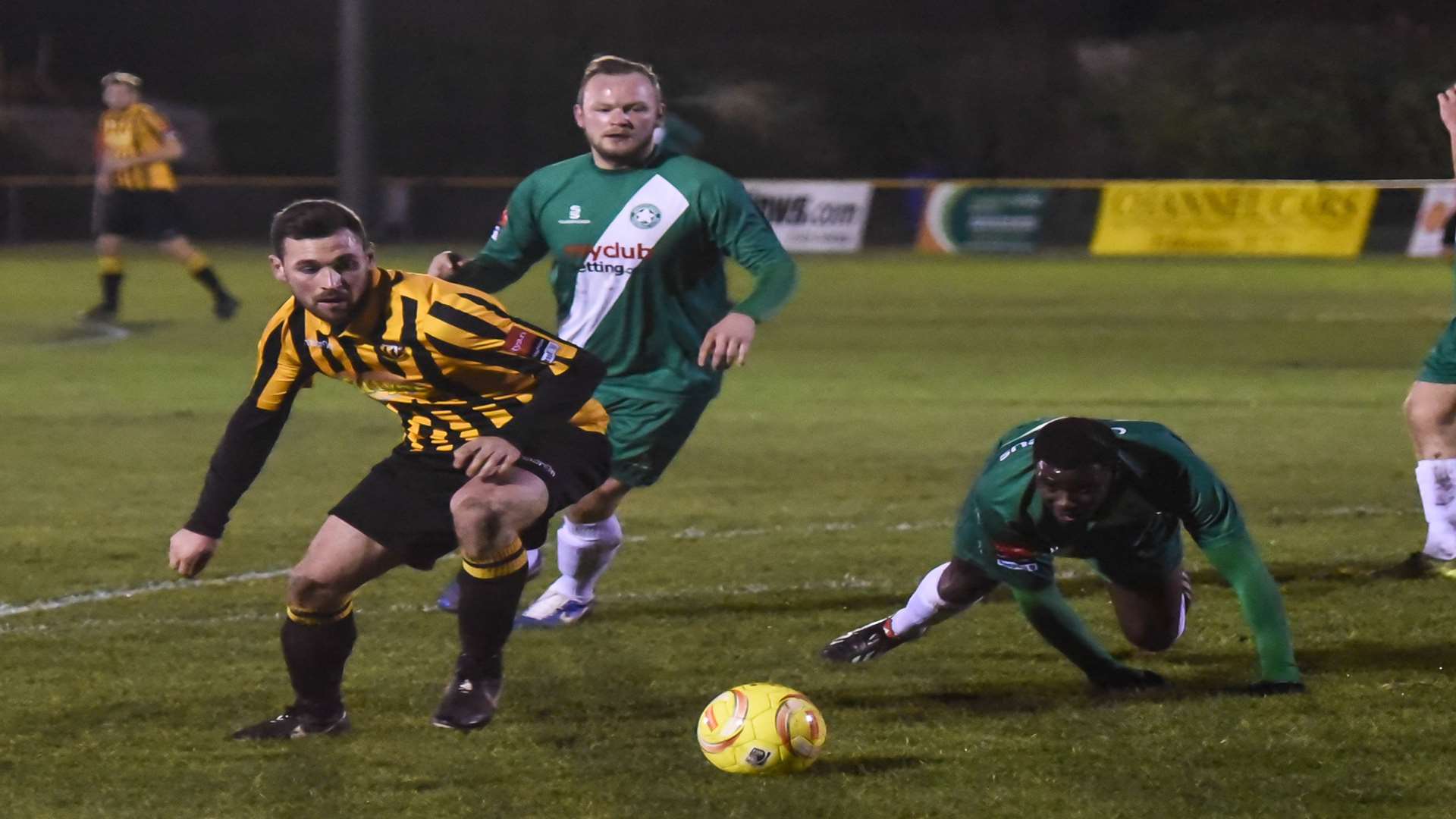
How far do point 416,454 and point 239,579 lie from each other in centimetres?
215

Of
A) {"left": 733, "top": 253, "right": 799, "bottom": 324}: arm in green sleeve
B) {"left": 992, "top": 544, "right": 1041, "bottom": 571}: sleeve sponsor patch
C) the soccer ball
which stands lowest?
the soccer ball

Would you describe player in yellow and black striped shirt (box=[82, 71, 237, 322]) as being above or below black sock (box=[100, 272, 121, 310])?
above

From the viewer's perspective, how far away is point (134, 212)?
53.0ft

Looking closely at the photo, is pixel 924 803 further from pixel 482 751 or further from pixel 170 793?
pixel 170 793

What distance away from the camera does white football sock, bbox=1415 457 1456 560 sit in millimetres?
6539

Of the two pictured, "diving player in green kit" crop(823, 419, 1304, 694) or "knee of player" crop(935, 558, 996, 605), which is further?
"knee of player" crop(935, 558, 996, 605)

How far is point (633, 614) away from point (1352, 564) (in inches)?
97.4

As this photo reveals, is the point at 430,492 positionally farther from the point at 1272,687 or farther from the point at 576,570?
the point at 1272,687

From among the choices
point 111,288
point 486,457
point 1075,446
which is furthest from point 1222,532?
point 111,288

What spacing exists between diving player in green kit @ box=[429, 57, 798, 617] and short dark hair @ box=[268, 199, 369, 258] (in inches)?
49.8

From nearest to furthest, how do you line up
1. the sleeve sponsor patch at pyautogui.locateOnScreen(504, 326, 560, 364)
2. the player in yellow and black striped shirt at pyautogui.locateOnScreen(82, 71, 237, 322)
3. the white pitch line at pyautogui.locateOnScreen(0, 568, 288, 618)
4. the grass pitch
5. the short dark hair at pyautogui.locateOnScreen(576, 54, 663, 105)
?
the grass pitch
the sleeve sponsor patch at pyautogui.locateOnScreen(504, 326, 560, 364)
the short dark hair at pyautogui.locateOnScreen(576, 54, 663, 105)
the white pitch line at pyautogui.locateOnScreen(0, 568, 288, 618)
the player in yellow and black striped shirt at pyautogui.locateOnScreen(82, 71, 237, 322)

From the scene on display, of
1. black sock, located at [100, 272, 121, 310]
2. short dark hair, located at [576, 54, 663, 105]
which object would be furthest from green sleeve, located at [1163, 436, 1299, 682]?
black sock, located at [100, 272, 121, 310]

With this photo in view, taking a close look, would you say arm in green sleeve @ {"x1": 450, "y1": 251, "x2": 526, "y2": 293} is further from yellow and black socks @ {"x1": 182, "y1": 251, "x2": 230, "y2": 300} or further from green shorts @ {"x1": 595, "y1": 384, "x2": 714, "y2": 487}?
yellow and black socks @ {"x1": 182, "y1": 251, "x2": 230, "y2": 300}

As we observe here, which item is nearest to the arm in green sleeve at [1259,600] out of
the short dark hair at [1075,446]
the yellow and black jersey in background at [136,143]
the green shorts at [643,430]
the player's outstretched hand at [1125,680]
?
the player's outstretched hand at [1125,680]
